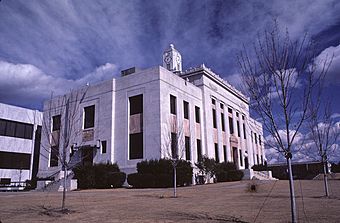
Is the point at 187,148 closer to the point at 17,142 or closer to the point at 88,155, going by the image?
the point at 88,155

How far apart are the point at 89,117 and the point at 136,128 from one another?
8.53 metres

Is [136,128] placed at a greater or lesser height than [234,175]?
greater

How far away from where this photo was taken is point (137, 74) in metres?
37.5

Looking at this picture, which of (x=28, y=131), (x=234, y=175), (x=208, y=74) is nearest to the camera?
(x=234, y=175)

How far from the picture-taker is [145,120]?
1389 inches

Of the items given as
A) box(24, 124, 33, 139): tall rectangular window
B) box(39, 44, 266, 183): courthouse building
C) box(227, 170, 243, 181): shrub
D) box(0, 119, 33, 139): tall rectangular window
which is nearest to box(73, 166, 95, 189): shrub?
box(39, 44, 266, 183): courthouse building

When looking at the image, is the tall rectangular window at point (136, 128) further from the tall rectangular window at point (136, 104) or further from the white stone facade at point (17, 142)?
the white stone facade at point (17, 142)

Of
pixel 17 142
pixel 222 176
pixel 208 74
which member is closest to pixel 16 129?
pixel 17 142

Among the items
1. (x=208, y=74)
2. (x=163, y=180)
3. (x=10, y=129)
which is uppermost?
(x=208, y=74)

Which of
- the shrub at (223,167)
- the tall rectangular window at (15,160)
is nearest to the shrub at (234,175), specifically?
the shrub at (223,167)

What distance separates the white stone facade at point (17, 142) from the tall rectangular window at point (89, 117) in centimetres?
1417

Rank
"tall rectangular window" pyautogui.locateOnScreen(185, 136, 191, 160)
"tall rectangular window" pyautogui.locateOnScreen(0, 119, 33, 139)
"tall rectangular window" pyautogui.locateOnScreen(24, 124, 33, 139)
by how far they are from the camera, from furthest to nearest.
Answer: "tall rectangular window" pyautogui.locateOnScreen(24, 124, 33, 139)
"tall rectangular window" pyautogui.locateOnScreen(0, 119, 33, 139)
"tall rectangular window" pyautogui.locateOnScreen(185, 136, 191, 160)

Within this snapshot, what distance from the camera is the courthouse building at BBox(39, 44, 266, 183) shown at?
34.7m

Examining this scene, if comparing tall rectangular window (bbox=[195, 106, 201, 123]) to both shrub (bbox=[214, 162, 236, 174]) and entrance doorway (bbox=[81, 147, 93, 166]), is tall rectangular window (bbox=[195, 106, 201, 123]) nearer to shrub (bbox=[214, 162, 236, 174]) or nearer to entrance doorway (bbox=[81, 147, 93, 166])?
shrub (bbox=[214, 162, 236, 174])
